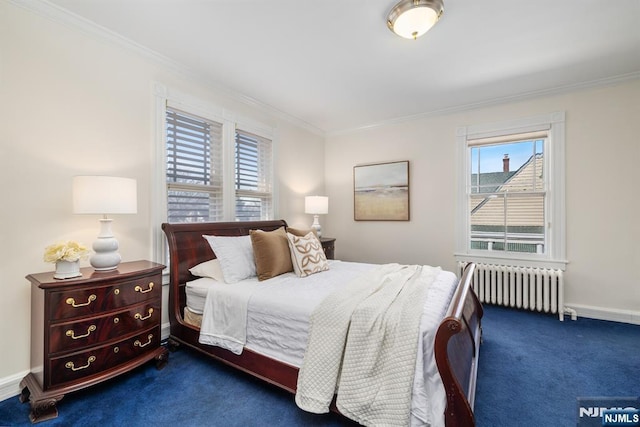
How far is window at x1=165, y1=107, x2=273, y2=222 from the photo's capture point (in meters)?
2.71

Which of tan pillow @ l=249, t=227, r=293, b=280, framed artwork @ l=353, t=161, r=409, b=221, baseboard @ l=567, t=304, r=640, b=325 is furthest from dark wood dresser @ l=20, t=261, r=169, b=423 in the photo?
baseboard @ l=567, t=304, r=640, b=325

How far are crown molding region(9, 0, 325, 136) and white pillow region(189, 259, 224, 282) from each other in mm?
1882

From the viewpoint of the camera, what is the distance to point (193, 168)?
285 centimetres

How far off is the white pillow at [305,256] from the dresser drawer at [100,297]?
1117 mm

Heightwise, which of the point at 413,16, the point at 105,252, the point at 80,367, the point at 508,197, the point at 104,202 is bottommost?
the point at 80,367

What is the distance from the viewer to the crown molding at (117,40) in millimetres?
1886

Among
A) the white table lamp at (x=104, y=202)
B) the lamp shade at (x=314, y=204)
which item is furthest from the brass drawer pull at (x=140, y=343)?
the lamp shade at (x=314, y=204)

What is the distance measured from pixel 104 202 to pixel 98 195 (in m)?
0.06

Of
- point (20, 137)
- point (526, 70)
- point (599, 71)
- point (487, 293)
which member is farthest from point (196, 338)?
point (599, 71)

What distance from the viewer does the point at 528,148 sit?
3420mm

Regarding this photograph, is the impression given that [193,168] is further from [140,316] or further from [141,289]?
[140,316]

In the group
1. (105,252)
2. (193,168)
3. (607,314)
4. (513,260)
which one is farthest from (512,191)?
(105,252)

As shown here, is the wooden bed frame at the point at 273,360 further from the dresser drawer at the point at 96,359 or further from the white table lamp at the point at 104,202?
the white table lamp at the point at 104,202

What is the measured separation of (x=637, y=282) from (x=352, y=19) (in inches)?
152
